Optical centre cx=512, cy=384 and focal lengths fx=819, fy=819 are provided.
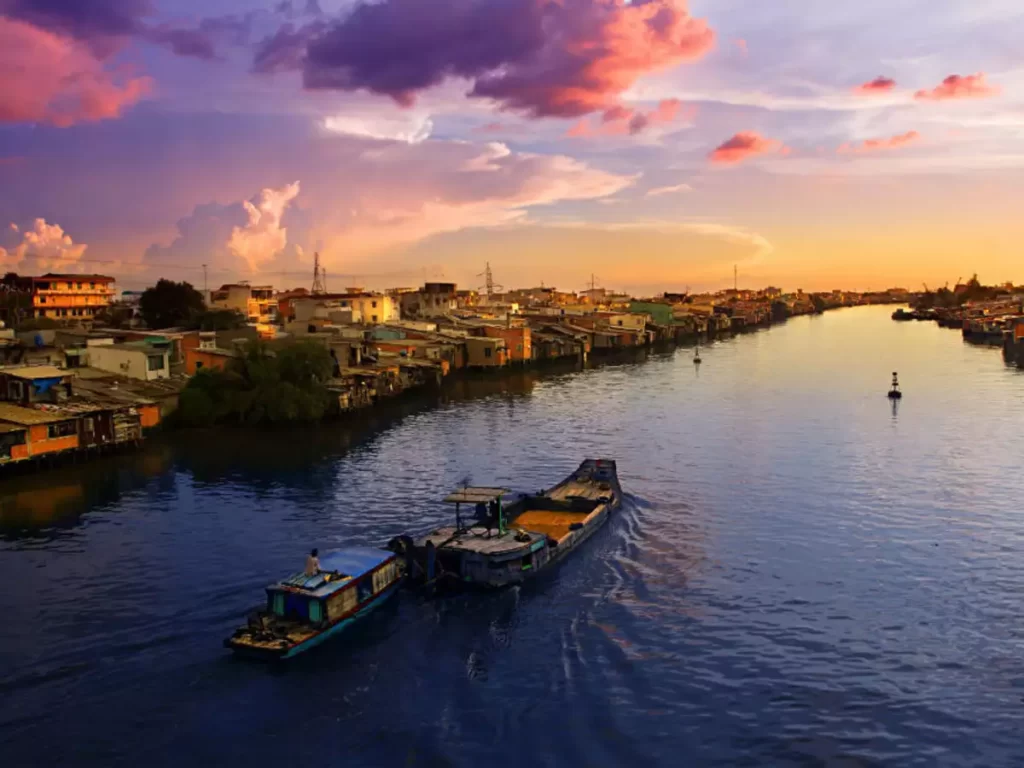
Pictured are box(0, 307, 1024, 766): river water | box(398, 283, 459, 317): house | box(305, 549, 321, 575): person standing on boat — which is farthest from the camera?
box(398, 283, 459, 317): house

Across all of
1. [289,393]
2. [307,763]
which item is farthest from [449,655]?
[289,393]

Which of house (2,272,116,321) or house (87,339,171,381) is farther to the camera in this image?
house (2,272,116,321)

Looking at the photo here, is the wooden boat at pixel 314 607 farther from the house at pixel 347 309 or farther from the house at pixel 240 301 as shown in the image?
the house at pixel 240 301

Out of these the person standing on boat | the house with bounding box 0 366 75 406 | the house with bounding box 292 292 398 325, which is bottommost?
the person standing on boat

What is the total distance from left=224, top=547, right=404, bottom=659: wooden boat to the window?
16939mm

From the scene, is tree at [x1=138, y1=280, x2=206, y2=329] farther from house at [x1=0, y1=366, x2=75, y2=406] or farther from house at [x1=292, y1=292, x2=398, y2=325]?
house at [x1=0, y1=366, x2=75, y2=406]

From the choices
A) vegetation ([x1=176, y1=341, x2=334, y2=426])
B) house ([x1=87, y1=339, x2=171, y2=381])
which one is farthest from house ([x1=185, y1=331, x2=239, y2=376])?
house ([x1=87, y1=339, x2=171, y2=381])

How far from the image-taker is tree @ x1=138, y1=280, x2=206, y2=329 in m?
59.4

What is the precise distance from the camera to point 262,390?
37469mm

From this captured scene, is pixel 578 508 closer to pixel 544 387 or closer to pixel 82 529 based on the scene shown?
pixel 82 529

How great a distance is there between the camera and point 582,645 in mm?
14641

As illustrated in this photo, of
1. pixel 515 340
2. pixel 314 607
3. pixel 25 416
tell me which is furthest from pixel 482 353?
pixel 314 607

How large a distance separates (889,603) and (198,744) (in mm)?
12900

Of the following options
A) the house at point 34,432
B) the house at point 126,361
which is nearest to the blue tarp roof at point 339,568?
the house at point 34,432
